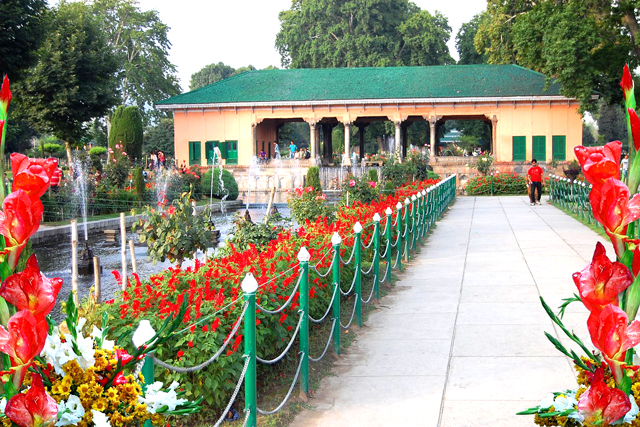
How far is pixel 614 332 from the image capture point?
8.71ft

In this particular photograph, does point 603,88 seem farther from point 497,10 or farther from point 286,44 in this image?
point 286,44

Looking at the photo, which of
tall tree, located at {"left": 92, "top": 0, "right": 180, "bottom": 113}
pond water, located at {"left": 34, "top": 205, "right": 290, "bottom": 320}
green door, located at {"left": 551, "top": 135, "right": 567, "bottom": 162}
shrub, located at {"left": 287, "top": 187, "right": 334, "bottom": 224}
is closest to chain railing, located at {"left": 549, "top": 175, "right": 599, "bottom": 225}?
shrub, located at {"left": 287, "top": 187, "right": 334, "bottom": 224}

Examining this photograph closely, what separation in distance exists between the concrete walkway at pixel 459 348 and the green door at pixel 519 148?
25.9 m

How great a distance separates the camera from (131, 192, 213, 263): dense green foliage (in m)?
9.99

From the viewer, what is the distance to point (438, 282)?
11.0 meters

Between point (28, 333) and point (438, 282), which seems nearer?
point (28, 333)

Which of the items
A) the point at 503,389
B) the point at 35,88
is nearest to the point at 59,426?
the point at 503,389

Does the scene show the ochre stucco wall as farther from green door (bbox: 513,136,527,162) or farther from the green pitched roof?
the green pitched roof

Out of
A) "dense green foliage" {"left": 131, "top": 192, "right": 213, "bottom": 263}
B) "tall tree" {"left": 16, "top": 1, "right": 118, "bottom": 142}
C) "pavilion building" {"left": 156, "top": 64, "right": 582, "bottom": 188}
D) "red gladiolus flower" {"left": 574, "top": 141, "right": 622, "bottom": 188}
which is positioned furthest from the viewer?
"pavilion building" {"left": 156, "top": 64, "right": 582, "bottom": 188}

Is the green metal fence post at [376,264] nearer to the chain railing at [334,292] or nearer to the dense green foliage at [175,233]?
the chain railing at [334,292]

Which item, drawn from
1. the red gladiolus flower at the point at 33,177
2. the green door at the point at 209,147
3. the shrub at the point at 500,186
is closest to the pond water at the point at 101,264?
the red gladiolus flower at the point at 33,177

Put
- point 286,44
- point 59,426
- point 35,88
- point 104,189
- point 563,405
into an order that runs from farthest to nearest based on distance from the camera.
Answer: point 286,44, point 35,88, point 104,189, point 563,405, point 59,426

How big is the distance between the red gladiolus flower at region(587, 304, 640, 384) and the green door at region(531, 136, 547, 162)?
3741cm

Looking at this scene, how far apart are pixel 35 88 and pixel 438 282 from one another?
28735 millimetres
